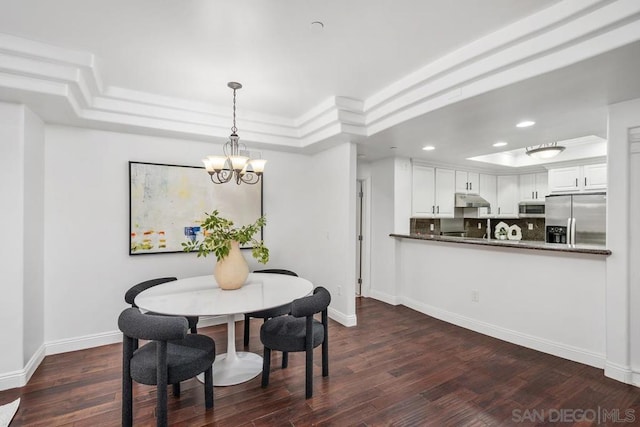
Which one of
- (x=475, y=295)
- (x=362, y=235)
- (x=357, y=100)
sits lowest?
(x=475, y=295)

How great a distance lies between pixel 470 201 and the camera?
232 inches

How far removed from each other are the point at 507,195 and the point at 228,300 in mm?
6324

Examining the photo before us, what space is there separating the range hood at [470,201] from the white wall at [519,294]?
1.88 metres

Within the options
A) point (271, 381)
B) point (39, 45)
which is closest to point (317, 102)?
point (39, 45)

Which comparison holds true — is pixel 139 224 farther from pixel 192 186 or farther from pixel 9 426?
pixel 9 426

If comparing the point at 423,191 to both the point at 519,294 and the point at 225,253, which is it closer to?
the point at 519,294

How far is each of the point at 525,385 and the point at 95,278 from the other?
13.7 feet

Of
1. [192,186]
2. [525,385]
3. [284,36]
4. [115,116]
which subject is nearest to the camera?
[284,36]

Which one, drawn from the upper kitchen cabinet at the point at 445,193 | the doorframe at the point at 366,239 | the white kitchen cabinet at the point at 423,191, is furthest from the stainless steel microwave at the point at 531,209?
the doorframe at the point at 366,239

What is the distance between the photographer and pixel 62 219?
310 cm

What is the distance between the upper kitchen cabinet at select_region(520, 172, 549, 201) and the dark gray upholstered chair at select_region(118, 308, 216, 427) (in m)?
6.59

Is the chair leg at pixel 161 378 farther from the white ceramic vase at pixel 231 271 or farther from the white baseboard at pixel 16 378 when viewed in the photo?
the white baseboard at pixel 16 378

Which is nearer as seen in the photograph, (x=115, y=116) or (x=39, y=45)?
(x=39, y=45)

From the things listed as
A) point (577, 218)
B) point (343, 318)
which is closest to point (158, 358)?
point (343, 318)
